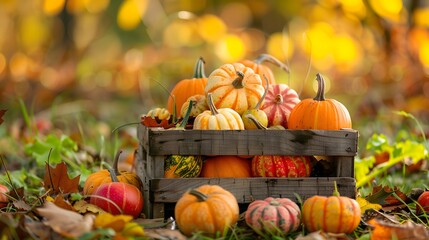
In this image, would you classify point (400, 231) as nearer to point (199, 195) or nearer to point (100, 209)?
point (199, 195)

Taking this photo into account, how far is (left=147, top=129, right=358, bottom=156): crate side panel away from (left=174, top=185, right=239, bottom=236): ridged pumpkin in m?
0.27

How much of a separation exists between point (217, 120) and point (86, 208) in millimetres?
579

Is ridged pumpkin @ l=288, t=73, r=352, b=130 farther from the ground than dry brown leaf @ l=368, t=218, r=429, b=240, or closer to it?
farther from the ground

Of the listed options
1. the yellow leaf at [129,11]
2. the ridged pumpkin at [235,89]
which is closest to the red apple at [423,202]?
the ridged pumpkin at [235,89]

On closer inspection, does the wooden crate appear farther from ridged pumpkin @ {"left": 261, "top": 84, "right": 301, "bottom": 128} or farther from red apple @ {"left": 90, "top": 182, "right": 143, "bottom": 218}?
ridged pumpkin @ {"left": 261, "top": 84, "right": 301, "bottom": 128}

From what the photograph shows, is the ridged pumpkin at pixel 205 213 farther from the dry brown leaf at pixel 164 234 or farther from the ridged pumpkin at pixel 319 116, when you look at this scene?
the ridged pumpkin at pixel 319 116

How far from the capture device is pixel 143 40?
35.3 ft

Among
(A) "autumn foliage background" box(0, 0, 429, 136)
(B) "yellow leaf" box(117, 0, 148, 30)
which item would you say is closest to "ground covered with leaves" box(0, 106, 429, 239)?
(B) "yellow leaf" box(117, 0, 148, 30)

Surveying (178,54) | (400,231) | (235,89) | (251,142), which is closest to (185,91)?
(235,89)

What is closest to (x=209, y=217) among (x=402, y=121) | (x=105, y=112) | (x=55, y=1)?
(x=55, y=1)

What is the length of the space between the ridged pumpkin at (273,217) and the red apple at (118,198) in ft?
1.54

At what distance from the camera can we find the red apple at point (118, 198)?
269 centimetres

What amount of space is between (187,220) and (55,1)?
7.09 feet

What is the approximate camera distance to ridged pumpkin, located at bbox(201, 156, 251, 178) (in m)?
2.76
